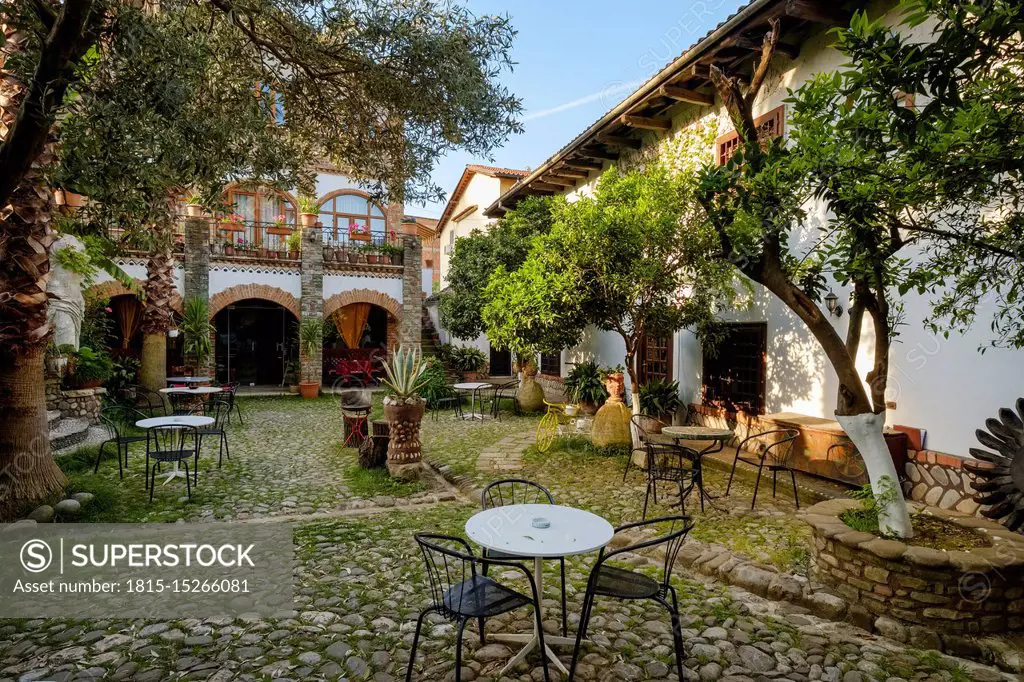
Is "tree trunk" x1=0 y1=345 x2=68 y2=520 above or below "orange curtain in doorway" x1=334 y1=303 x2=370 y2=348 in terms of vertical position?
below

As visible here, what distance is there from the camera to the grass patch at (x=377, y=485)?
704 cm

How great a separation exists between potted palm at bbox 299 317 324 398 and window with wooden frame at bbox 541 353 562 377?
6782 millimetres

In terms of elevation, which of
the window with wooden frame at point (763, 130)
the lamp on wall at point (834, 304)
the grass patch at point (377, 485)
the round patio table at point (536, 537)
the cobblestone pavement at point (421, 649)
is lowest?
the cobblestone pavement at point (421, 649)

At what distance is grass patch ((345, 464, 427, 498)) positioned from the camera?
7.04 metres

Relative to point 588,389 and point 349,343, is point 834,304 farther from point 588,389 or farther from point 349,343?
point 349,343

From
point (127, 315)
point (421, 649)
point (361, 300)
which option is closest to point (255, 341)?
point (127, 315)

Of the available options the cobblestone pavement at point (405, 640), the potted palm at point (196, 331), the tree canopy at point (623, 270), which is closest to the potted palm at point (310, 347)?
the potted palm at point (196, 331)

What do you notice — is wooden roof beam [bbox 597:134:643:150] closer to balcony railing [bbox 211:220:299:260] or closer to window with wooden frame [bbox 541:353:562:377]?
window with wooden frame [bbox 541:353:562:377]

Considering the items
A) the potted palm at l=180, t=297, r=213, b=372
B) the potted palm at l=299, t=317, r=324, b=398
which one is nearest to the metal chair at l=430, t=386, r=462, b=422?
the potted palm at l=299, t=317, r=324, b=398

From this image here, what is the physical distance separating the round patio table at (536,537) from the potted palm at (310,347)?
46.3 feet

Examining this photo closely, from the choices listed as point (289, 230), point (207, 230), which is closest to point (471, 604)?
point (207, 230)

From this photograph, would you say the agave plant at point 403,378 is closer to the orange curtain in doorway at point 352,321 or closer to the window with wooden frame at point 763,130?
the window with wooden frame at point 763,130

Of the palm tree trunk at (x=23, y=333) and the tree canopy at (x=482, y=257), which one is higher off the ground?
the tree canopy at (x=482, y=257)

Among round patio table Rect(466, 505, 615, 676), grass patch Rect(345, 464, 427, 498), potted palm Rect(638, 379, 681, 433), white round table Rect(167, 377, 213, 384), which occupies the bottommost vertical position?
grass patch Rect(345, 464, 427, 498)
